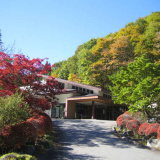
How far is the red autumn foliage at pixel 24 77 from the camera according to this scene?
10141 millimetres

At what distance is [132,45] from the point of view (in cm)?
2906

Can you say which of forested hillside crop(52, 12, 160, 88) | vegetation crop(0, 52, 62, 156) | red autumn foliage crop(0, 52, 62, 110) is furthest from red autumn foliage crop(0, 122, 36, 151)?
forested hillside crop(52, 12, 160, 88)

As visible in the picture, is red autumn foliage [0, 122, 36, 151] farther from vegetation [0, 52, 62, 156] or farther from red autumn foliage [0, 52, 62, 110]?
red autumn foliage [0, 52, 62, 110]

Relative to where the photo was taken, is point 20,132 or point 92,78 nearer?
point 20,132

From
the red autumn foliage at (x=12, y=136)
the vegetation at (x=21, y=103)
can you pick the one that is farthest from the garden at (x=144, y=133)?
the red autumn foliage at (x=12, y=136)

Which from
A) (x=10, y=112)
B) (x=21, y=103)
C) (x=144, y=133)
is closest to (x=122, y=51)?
(x=144, y=133)

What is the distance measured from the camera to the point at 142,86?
35.1ft

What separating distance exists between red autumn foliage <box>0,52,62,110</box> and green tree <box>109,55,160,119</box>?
5.39m

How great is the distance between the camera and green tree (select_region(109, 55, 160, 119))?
1089 centimetres

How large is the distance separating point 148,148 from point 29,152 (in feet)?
20.5

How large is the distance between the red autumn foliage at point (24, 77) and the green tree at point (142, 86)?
539cm

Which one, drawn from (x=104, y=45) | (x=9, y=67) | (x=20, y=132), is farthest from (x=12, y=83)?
(x=104, y=45)

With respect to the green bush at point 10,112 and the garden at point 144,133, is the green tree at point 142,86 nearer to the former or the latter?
the garden at point 144,133

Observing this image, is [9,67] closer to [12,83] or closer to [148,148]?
[12,83]
